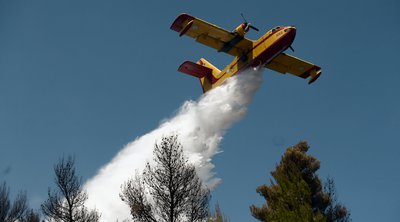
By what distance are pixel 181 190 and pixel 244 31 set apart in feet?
56.1

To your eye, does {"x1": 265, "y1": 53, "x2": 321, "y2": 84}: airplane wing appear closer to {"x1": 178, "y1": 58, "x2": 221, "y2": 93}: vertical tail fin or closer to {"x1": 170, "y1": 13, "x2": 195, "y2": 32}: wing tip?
{"x1": 178, "y1": 58, "x2": 221, "y2": 93}: vertical tail fin

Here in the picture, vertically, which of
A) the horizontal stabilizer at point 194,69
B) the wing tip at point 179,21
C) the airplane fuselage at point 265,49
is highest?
the horizontal stabilizer at point 194,69

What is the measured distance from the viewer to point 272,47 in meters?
33.4

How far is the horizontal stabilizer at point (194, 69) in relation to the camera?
39.2 m

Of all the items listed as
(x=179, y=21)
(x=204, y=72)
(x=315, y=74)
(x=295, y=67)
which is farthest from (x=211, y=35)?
(x=315, y=74)

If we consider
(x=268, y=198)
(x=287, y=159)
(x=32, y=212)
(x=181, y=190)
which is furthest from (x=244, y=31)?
(x=32, y=212)

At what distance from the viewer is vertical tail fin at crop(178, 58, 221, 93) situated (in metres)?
40.2

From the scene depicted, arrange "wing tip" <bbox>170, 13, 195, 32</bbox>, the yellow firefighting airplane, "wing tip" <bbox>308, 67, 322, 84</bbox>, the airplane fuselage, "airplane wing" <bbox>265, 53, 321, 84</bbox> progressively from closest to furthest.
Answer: "wing tip" <bbox>170, 13, 195, 32</bbox>, the airplane fuselage, the yellow firefighting airplane, "airplane wing" <bbox>265, 53, 321, 84</bbox>, "wing tip" <bbox>308, 67, 322, 84</bbox>

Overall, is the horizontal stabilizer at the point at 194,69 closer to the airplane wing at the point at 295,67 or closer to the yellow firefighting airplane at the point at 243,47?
the yellow firefighting airplane at the point at 243,47

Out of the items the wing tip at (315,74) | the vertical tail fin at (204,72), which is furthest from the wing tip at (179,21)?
the wing tip at (315,74)

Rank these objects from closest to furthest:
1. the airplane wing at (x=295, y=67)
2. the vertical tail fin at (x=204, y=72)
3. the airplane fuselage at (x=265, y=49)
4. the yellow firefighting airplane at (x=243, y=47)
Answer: the airplane fuselage at (x=265, y=49) < the yellow firefighting airplane at (x=243, y=47) < the airplane wing at (x=295, y=67) < the vertical tail fin at (x=204, y=72)

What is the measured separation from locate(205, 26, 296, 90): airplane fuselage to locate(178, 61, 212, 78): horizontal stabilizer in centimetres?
377

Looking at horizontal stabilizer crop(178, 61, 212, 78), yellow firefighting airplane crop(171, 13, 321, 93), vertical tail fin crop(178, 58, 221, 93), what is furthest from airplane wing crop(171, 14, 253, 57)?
vertical tail fin crop(178, 58, 221, 93)

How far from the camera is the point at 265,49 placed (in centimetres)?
3397
